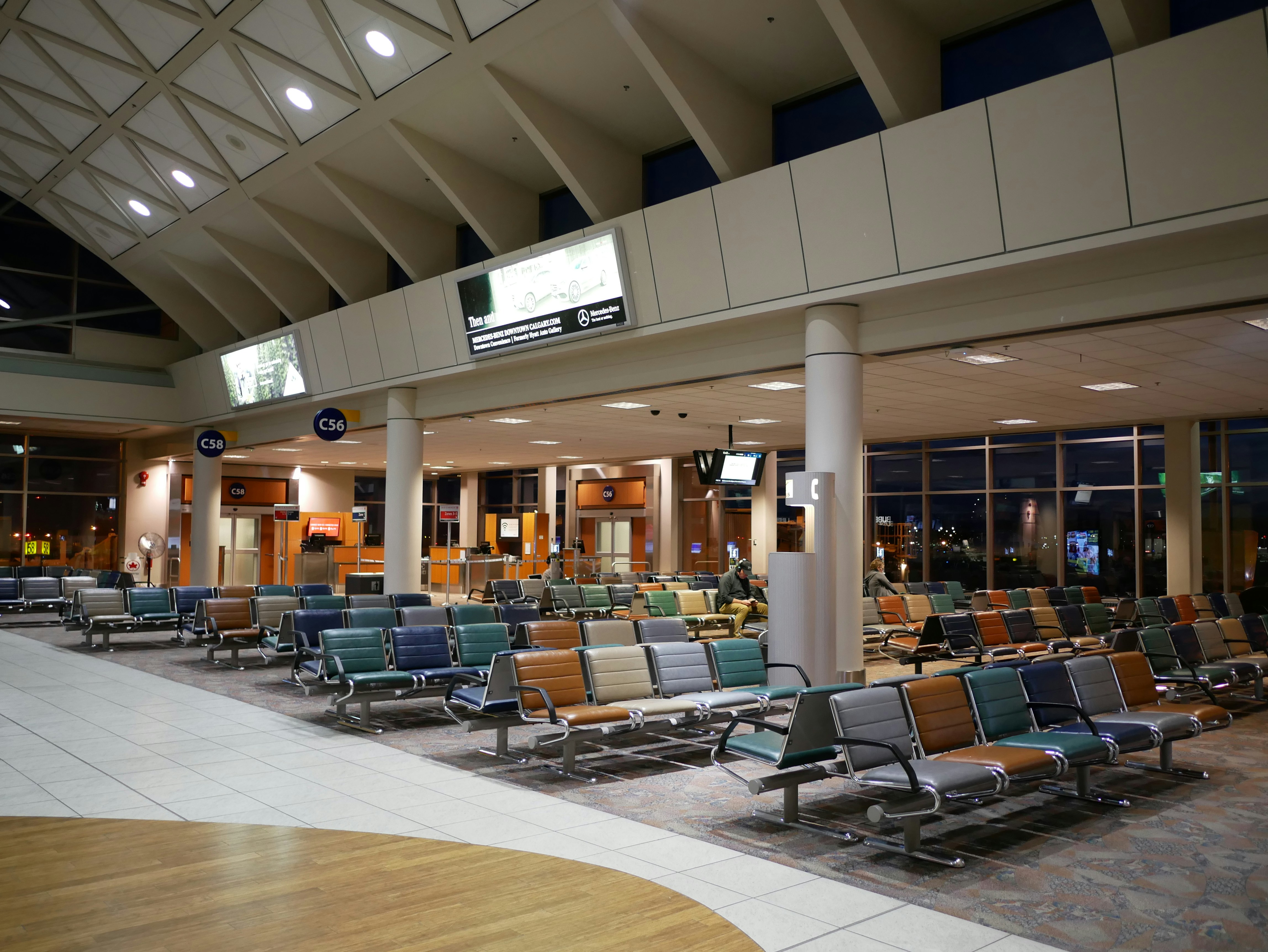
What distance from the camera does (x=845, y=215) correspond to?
30.6ft

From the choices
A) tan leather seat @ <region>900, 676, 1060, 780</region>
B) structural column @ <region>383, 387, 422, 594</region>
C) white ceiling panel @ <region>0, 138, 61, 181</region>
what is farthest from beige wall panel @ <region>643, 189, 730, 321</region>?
white ceiling panel @ <region>0, 138, 61, 181</region>

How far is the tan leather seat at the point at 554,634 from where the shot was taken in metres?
8.91

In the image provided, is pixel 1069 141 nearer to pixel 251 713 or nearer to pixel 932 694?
pixel 932 694

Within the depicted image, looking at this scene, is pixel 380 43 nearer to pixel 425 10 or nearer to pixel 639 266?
pixel 425 10

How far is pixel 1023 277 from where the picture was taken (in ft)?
28.9

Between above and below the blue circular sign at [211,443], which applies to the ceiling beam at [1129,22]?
above

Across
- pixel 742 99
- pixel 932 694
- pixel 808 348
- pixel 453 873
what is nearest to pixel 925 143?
pixel 808 348

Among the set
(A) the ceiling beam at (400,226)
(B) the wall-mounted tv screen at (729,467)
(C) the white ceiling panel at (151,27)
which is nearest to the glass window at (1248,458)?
(B) the wall-mounted tv screen at (729,467)

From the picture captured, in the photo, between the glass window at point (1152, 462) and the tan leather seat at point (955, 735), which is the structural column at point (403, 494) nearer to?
the tan leather seat at point (955, 735)

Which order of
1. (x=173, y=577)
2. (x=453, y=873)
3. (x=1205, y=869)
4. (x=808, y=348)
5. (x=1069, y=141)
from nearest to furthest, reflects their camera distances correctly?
1. (x=453, y=873)
2. (x=1205, y=869)
3. (x=1069, y=141)
4. (x=808, y=348)
5. (x=173, y=577)

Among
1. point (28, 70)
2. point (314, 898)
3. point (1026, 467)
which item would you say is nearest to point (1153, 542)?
point (1026, 467)

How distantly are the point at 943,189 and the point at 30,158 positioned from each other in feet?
59.6

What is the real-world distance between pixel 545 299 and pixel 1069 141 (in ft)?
22.3

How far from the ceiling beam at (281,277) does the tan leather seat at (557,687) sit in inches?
527
